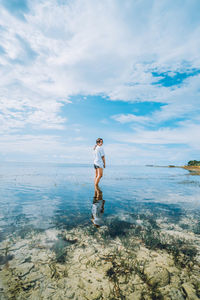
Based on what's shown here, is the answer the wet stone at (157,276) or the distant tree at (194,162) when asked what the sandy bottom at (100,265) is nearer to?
the wet stone at (157,276)

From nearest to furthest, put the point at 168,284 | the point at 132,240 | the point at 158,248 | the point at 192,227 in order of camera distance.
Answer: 1. the point at 168,284
2. the point at 158,248
3. the point at 132,240
4. the point at 192,227

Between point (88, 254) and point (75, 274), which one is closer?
point (75, 274)

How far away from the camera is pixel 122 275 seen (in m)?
3.26

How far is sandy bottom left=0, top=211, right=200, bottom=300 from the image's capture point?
112 inches

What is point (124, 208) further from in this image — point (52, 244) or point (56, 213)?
point (52, 244)

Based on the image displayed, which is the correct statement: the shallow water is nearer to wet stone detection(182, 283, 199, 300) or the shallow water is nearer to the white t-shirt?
wet stone detection(182, 283, 199, 300)

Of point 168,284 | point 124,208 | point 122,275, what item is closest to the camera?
point 168,284

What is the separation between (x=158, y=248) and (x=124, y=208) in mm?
4256

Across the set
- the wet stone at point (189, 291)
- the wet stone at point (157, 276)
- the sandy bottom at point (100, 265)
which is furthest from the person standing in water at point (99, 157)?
the wet stone at point (189, 291)

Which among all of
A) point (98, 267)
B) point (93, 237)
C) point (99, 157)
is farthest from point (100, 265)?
point (99, 157)

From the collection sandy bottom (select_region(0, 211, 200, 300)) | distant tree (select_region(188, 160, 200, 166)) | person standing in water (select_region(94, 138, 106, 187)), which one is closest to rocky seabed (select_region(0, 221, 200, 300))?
sandy bottom (select_region(0, 211, 200, 300))

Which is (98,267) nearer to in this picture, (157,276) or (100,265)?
(100,265)

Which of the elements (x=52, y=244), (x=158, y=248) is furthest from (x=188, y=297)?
(x=52, y=244)

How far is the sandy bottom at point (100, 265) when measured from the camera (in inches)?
112
